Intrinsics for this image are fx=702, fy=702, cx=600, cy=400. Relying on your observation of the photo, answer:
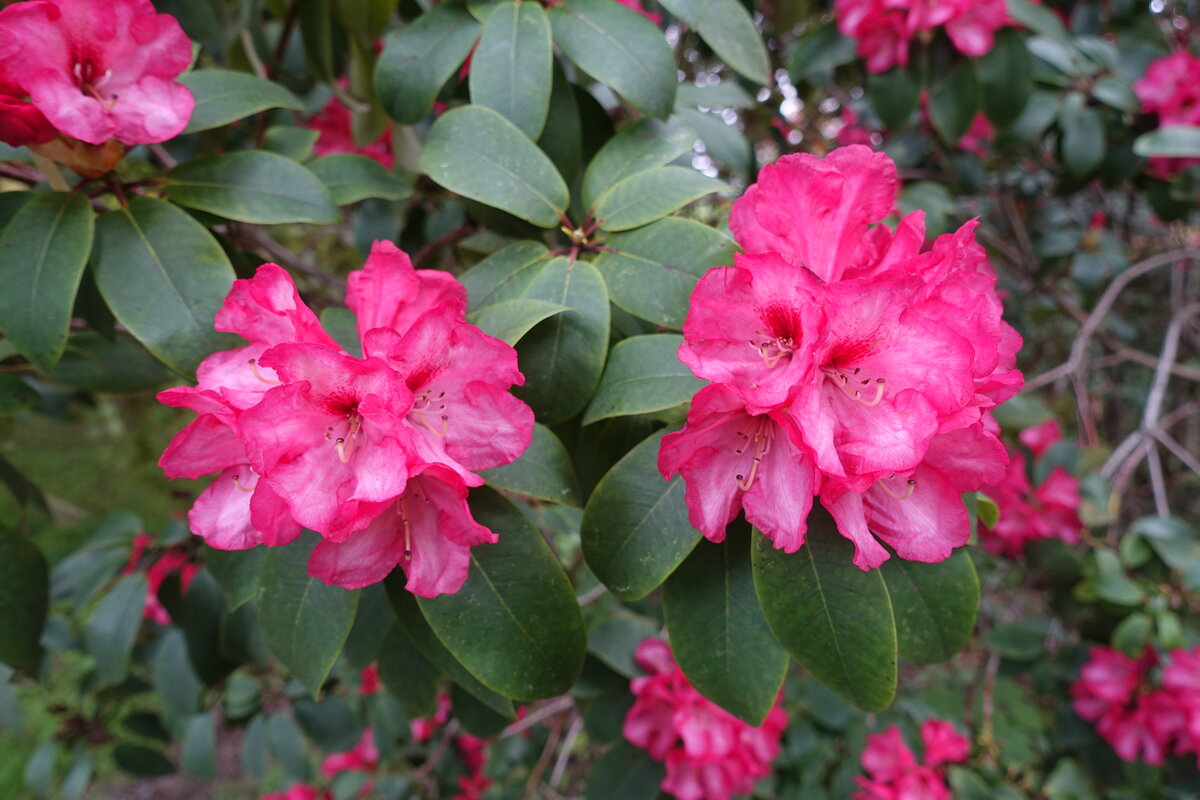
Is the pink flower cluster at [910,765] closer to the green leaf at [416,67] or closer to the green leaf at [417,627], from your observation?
the green leaf at [417,627]

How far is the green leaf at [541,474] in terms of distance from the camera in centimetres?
65

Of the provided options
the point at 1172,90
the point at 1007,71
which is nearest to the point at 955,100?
the point at 1007,71

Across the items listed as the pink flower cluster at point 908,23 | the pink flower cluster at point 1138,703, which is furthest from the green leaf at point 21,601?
the pink flower cluster at point 1138,703

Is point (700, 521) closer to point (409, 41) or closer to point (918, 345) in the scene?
point (918, 345)

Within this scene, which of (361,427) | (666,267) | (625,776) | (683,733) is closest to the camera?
(361,427)

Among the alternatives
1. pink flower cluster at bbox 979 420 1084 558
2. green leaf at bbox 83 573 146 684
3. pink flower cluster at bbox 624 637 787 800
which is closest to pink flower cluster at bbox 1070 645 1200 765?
pink flower cluster at bbox 979 420 1084 558

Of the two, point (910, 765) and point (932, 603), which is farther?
point (910, 765)

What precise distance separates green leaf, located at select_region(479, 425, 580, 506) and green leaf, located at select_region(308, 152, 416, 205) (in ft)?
1.56

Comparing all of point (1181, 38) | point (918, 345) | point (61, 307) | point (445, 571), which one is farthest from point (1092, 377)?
point (61, 307)

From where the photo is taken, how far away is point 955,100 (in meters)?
1.44

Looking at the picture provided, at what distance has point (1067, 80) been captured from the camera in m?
1.72

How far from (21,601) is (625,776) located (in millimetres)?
952

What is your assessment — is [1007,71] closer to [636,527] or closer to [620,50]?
[620,50]

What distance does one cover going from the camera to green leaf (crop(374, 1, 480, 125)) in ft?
3.02
